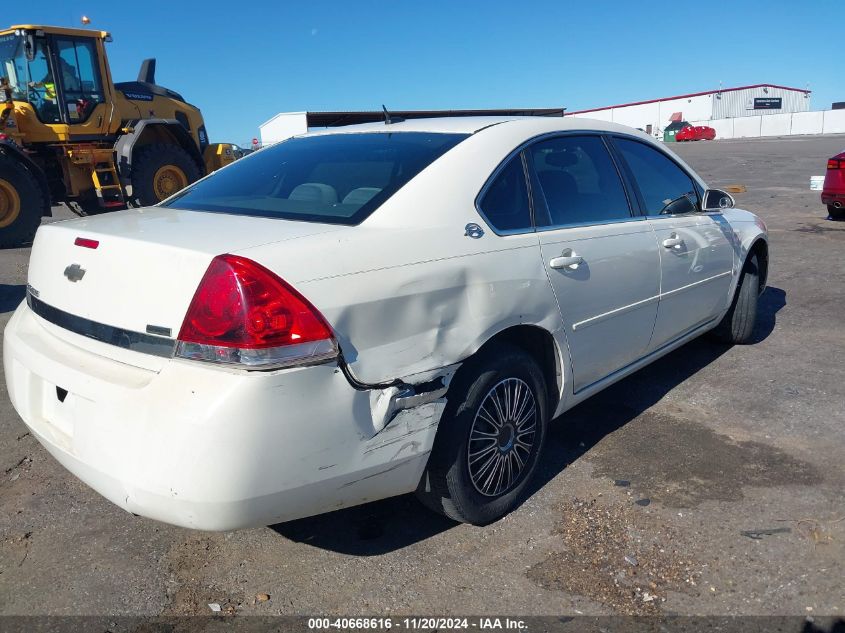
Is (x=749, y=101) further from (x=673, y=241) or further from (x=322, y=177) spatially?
(x=322, y=177)

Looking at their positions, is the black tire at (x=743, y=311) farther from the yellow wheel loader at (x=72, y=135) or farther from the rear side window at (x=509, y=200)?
the yellow wheel loader at (x=72, y=135)

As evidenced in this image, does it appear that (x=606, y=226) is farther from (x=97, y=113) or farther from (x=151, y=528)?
(x=97, y=113)

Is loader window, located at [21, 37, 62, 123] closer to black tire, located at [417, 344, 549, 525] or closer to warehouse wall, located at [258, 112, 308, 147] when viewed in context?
warehouse wall, located at [258, 112, 308, 147]

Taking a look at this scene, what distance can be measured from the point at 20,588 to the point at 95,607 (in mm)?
325

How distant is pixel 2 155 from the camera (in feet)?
34.2

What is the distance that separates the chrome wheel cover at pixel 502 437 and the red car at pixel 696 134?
54268mm

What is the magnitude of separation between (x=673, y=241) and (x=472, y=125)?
137 cm

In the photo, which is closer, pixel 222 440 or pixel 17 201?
pixel 222 440

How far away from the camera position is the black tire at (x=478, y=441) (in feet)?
8.33

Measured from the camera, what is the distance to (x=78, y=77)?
444 inches

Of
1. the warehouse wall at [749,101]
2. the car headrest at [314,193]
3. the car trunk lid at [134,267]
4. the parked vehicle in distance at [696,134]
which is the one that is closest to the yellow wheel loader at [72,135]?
the car trunk lid at [134,267]

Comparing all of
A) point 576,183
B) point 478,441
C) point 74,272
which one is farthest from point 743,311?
point 74,272

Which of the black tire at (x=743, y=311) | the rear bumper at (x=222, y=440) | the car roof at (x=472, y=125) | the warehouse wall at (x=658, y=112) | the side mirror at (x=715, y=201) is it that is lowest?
the black tire at (x=743, y=311)

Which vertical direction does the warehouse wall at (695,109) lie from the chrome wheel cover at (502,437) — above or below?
above
